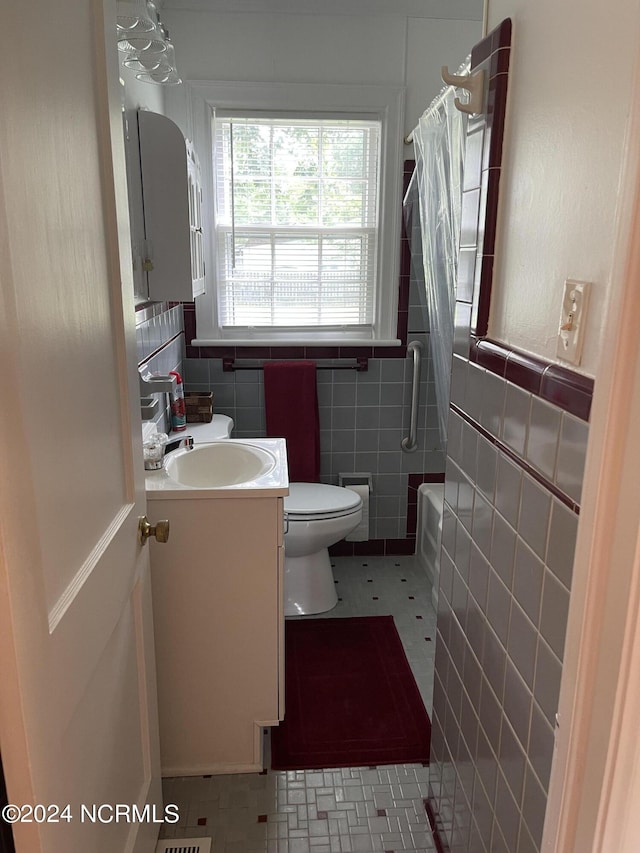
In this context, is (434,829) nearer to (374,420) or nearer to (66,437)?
(66,437)

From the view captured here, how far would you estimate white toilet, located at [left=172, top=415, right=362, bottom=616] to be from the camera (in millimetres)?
2533

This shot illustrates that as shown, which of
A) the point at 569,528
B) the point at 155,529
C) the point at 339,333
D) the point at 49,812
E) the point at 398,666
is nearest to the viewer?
the point at 49,812

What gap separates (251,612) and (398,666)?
0.82m

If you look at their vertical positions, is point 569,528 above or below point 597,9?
below

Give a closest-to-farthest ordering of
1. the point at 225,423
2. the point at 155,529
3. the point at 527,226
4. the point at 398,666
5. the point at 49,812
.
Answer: the point at 49,812 < the point at 527,226 < the point at 155,529 < the point at 398,666 < the point at 225,423

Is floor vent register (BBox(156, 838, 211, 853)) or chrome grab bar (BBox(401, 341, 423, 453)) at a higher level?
chrome grab bar (BBox(401, 341, 423, 453))

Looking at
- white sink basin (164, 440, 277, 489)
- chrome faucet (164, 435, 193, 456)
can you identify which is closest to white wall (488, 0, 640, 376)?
white sink basin (164, 440, 277, 489)

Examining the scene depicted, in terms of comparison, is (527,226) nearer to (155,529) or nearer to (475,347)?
(475,347)

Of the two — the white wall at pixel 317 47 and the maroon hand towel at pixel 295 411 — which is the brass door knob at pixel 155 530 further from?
Result: the white wall at pixel 317 47

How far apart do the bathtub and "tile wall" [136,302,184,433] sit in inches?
49.9

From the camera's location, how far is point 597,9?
35.6 inches

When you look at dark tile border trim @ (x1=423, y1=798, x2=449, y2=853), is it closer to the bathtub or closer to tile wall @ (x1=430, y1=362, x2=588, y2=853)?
tile wall @ (x1=430, y1=362, x2=588, y2=853)

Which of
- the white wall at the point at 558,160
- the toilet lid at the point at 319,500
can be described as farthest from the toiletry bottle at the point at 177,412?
the white wall at the point at 558,160

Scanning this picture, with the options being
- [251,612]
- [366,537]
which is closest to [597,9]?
[251,612]
